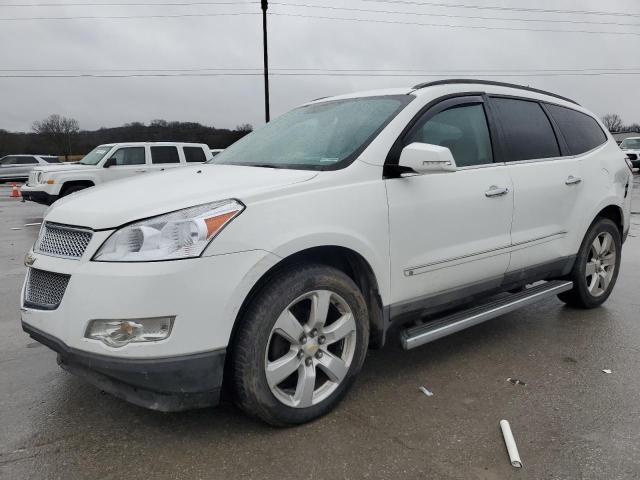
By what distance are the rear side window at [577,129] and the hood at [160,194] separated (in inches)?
103

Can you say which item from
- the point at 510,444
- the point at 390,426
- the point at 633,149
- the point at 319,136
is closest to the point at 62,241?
the point at 319,136

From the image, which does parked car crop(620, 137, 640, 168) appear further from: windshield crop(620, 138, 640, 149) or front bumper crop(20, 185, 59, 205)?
front bumper crop(20, 185, 59, 205)

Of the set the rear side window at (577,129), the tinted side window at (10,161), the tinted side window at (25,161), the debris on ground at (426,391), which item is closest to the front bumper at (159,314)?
the debris on ground at (426,391)

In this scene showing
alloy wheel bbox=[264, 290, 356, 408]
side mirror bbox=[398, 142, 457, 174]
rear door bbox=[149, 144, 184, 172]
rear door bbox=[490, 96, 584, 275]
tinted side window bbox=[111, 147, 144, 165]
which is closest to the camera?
alloy wheel bbox=[264, 290, 356, 408]

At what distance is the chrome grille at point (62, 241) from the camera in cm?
245

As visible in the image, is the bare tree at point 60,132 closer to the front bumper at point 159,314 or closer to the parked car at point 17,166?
the parked car at point 17,166

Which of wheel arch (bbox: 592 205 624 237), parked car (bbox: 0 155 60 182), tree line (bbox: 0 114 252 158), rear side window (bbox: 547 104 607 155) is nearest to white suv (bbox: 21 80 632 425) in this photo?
rear side window (bbox: 547 104 607 155)

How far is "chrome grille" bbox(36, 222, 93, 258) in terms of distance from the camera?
2449 millimetres

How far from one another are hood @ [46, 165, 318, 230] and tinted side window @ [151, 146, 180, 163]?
1132cm

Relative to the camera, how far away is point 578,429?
2.71 m

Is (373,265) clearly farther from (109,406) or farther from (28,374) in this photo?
(28,374)

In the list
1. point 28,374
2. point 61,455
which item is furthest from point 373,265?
point 28,374

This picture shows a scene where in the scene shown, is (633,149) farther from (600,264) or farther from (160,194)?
(160,194)

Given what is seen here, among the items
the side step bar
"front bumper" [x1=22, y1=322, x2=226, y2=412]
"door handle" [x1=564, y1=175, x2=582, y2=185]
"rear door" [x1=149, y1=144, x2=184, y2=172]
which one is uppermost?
"door handle" [x1=564, y1=175, x2=582, y2=185]
